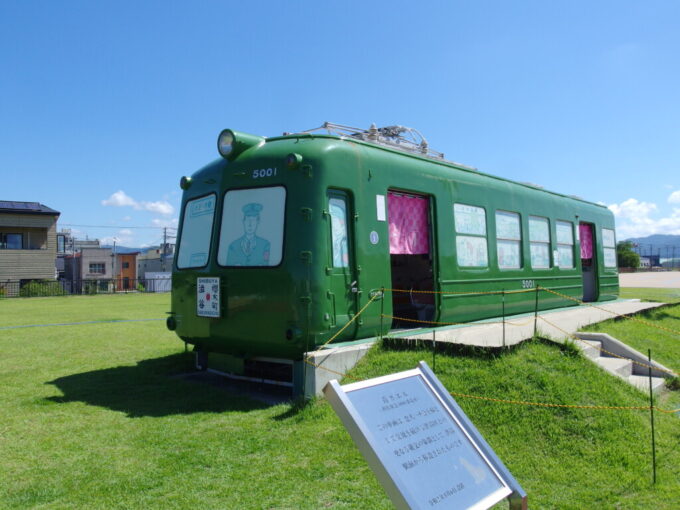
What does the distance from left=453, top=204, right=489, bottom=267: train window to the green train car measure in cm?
2

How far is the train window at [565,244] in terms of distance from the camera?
1196 centimetres

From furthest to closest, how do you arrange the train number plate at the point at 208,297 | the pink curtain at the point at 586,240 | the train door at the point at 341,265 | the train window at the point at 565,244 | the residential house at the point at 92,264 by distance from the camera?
the residential house at the point at 92,264 < the pink curtain at the point at 586,240 < the train window at the point at 565,244 < the train number plate at the point at 208,297 < the train door at the point at 341,265

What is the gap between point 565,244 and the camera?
1227 cm

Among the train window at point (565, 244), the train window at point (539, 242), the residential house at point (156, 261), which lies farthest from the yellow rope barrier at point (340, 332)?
the residential house at point (156, 261)

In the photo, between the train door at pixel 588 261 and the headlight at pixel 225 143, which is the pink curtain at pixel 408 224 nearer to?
the headlight at pixel 225 143

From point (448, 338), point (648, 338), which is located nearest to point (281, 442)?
point (448, 338)

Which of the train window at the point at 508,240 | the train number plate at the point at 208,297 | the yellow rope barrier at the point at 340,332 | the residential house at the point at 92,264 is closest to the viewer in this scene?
the yellow rope barrier at the point at 340,332

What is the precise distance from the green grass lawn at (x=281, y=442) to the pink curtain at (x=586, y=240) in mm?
7932

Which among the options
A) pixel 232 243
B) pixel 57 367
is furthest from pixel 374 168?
pixel 57 367

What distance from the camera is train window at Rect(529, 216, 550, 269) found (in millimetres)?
10830

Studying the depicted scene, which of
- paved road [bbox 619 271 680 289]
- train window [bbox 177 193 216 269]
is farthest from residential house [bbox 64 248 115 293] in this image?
train window [bbox 177 193 216 269]

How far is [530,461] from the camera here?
455 centimetres

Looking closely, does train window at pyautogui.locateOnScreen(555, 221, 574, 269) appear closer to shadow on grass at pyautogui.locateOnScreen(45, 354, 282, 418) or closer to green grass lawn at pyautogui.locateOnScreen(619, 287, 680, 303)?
green grass lawn at pyautogui.locateOnScreen(619, 287, 680, 303)

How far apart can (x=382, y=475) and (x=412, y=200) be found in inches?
227
